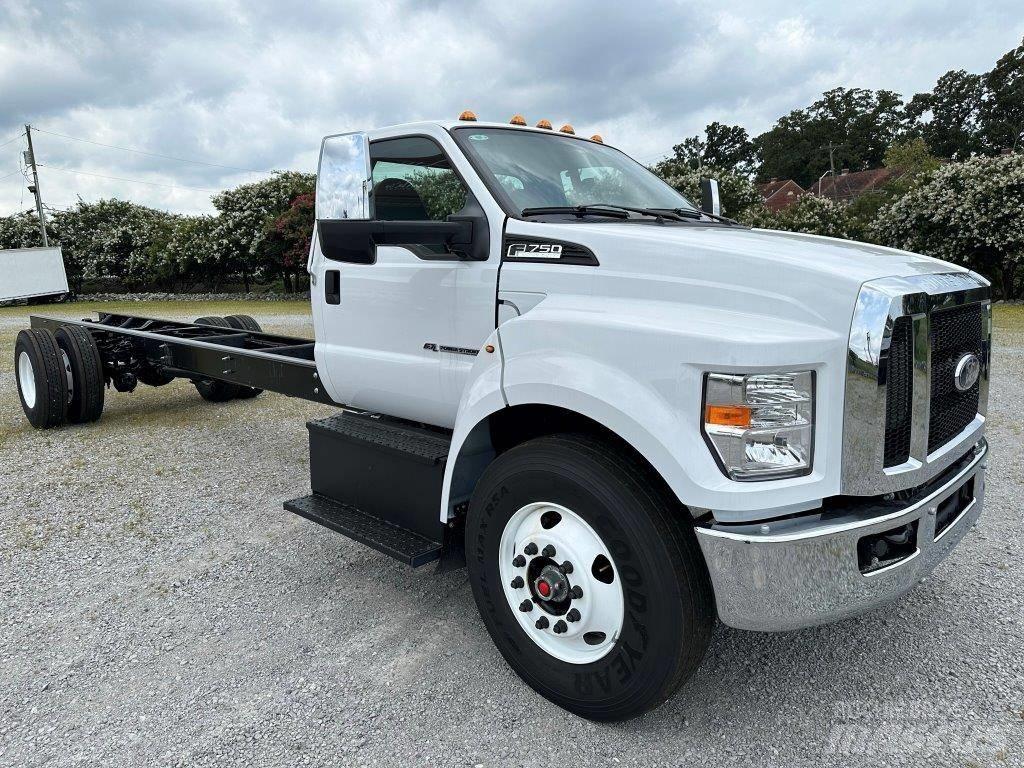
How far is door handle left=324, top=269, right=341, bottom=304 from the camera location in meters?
3.61

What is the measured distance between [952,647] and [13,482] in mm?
6016

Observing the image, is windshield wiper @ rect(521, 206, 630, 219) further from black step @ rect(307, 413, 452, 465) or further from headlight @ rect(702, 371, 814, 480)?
headlight @ rect(702, 371, 814, 480)

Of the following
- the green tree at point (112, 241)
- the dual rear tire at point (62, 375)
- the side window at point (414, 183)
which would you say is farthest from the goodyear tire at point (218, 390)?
the green tree at point (112, 241)

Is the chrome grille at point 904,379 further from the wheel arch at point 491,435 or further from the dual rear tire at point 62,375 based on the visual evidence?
the dual rear tire at point 62,375

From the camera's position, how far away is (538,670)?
257 centimetres

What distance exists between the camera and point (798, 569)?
2064mm

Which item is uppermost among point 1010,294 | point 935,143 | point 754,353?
point 935,143

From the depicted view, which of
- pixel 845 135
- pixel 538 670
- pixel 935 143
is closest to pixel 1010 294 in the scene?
pixel 538 670

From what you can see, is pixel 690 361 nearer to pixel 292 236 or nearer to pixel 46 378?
pixel 46 378

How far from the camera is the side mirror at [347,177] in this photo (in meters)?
2.61

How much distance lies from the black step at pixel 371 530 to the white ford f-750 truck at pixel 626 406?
0.02 meters

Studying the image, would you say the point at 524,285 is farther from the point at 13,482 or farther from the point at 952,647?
the point at 13,482

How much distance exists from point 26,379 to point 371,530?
18.9 ft

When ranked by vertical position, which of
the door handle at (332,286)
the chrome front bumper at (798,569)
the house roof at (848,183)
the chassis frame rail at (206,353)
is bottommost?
the chrome front bumper at (798,569)
